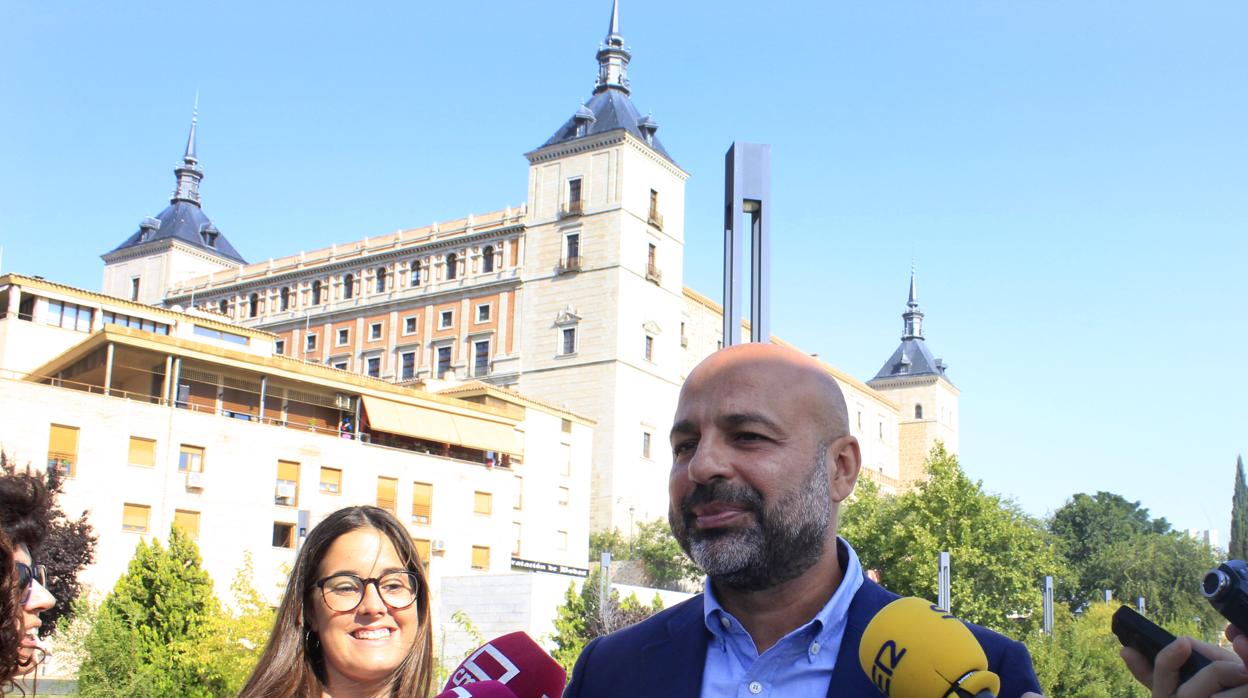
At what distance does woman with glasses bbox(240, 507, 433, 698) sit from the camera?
3232 millimetres

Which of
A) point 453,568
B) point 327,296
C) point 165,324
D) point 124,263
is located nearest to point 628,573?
point 453,568

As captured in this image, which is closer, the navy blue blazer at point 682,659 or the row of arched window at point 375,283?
the navy blue blazer at point 682,659

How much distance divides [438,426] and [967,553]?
64.5 ft

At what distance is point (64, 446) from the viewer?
3509cm

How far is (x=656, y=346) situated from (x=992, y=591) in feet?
87.1

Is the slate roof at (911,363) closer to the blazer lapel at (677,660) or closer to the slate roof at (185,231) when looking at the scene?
the slate roof at (185,231)

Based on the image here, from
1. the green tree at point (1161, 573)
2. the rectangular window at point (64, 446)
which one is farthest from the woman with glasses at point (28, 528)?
the green tree at point (1161, 573)

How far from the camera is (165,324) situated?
4600cm

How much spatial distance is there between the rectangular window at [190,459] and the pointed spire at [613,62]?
4062cm

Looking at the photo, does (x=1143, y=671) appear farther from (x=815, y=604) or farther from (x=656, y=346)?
(x=656, y=346)

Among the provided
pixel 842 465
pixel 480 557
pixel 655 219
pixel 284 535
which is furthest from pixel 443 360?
pixel 842 465

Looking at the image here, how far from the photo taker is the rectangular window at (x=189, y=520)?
122 feet

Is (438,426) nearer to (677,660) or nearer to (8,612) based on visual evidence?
(8,612)

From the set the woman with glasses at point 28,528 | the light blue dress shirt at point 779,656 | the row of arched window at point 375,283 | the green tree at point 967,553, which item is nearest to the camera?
the light blue dress shirt at point 779,656
